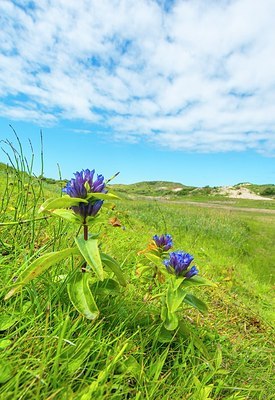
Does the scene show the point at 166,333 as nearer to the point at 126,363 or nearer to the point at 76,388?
the point at 126,363

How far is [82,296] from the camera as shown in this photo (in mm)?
1728

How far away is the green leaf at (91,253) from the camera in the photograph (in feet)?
5.33

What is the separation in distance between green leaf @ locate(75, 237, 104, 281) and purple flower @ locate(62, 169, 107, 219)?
0.19 m

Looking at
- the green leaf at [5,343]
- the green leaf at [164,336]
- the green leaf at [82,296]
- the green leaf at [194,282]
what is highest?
the green leaf at [82,296]

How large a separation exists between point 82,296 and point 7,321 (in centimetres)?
41

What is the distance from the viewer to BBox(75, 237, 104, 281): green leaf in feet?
5.33

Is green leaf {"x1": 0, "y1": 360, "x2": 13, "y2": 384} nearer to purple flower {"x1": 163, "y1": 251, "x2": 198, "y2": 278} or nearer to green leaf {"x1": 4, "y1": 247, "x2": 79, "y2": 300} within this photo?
green leaf {"x1": 4, "y1": 247, "x2": 79, "y2": 300}

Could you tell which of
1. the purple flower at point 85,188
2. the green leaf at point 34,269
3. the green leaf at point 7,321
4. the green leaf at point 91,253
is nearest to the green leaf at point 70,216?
the purple flower at point 85,188

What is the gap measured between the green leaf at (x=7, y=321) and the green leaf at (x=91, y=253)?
0.50m

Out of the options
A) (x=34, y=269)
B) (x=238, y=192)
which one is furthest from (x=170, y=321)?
(x=238, y=192)

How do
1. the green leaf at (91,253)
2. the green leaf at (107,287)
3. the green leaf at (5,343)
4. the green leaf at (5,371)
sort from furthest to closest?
the green leaf at (107,287)
the green leaf at (91,253)
the green leaf at (5,343)
the green leaf at (5,371)

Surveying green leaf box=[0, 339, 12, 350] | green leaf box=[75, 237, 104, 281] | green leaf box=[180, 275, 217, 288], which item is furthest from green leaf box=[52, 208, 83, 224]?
green leaf box=[180, 275, 217, 288]

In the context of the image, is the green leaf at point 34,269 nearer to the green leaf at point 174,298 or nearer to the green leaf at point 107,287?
the green leaf at point 107,287

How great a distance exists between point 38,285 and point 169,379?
1.02 metres
